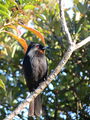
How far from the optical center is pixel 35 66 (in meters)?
3.69

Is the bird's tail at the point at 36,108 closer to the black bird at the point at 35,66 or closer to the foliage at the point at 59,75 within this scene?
the black bird at the point at 35,66

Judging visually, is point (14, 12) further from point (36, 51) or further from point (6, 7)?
point (36, 51)

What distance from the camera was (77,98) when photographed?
147 inches

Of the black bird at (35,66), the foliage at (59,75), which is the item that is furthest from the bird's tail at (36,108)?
the foliage at (59,75)

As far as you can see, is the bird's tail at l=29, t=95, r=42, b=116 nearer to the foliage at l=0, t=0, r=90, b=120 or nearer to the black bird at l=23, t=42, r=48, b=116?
the black bird at l=23, t=42, r=48, b=116

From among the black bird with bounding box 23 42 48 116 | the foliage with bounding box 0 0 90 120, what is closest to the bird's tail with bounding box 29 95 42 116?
the black bird with bounding box 23 42 48 116

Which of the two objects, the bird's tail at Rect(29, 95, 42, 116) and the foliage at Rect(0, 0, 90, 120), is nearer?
the bird's tail at Rect(29, 95, 42, 116)

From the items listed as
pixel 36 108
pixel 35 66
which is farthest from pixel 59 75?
pixel 36 108

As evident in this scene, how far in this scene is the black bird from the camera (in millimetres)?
3625

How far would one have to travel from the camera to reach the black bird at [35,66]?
11.9ft

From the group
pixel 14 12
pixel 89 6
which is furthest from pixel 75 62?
pixel 14 12

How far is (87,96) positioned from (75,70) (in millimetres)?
354

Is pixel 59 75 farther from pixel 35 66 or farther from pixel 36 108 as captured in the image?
pixel 36 108

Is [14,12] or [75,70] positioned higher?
[75,70]
